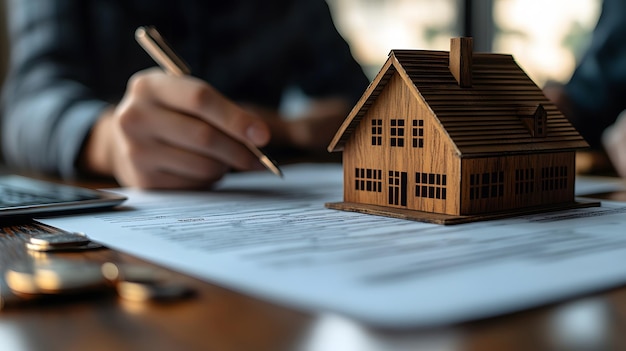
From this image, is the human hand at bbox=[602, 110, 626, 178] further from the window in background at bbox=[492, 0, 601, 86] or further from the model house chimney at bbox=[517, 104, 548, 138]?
the window in background at bbox=[492, 0, 601, 86]

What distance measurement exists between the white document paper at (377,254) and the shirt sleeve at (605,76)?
999mm

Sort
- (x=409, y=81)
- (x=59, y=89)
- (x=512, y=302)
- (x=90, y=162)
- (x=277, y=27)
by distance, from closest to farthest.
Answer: (x=512, y=302) → (x=409, y=81) → (x=90, y=162) → (x=59, y=89) → (x=277, y=27)

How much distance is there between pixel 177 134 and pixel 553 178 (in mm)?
492

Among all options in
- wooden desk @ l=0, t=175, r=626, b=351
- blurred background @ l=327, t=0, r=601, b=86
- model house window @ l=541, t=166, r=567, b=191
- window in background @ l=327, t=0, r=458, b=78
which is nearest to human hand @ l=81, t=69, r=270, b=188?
model house window @ l=541, t=166, r=567, b=191

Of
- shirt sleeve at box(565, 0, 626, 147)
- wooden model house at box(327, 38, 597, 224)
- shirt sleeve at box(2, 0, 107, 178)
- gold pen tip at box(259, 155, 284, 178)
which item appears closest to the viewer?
wooden model house at box(327, 38, 597, 224)

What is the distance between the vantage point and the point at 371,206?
0.68m

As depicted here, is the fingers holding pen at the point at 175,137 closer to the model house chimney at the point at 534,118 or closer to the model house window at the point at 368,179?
the model house window at the point at 368,179

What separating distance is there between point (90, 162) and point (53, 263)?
2.90 ft

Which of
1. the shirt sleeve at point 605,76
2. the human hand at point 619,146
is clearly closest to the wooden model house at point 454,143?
the human hand at point 619,146

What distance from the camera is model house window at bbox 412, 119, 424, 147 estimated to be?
0.64 m

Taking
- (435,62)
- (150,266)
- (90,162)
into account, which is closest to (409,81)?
(435,62)

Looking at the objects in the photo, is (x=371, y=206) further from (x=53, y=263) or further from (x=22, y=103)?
(x=22, y=103)

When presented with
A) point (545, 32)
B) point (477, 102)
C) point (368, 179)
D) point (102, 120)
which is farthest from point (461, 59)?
point (545, 32)

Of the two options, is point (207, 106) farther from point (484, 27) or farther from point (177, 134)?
point (484, 27)
